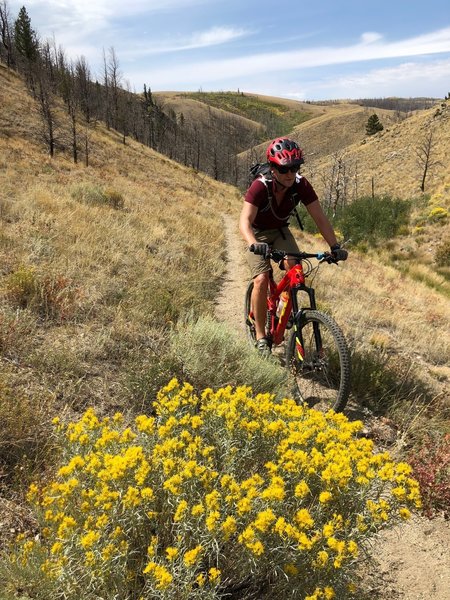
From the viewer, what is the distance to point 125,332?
4.42 meters

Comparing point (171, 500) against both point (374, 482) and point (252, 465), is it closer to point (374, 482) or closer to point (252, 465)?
point (252, 465)

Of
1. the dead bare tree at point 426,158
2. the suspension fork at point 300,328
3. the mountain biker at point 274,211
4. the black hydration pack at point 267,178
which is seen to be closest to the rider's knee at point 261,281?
the mountain biker at point 274,211

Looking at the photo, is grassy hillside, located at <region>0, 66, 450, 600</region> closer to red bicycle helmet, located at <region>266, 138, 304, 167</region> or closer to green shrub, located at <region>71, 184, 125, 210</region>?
red bicycle helmet, located at <region>266, 138, 304, 167</region>

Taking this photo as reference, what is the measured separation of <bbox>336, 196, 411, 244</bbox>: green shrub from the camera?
1128 inches

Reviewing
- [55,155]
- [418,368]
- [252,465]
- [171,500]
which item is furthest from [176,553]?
[55,155]

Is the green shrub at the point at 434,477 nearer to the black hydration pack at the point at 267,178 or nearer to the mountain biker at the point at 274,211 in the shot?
the mountain biker at the point at 274,211

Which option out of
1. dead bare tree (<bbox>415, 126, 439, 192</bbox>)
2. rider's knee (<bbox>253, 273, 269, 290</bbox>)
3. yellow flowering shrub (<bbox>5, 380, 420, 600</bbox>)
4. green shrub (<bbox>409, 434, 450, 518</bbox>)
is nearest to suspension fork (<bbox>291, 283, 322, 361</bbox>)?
rider's knee (<bbox>253, 273, 269, 290</bbox>)

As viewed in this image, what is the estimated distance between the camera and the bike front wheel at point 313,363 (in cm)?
397

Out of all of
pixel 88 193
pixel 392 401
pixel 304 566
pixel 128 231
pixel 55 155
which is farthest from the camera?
pixel 55 155

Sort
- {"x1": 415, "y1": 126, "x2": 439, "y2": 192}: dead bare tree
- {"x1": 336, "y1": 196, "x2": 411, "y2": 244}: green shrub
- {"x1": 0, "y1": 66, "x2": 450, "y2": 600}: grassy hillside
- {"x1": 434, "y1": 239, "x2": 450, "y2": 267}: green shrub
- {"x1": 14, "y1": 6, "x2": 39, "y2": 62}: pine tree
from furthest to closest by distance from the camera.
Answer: {"x1": 14, "y1": 6, "x2": 39, "y2": 62}: pine tree
{"x1": 415, "y1": 126, "x2": 439, "y2": 192}: dead bare tree
{"x1": 336, "y1": 196, "x2": 411, "y2": 244}: green shrub
{"x1": 434, "y1": 239, "x2": 450, "y2": 267}: green shrub
{"x1": 0, "y1": 66, "x2": 450, "y2": 600}: grassy hillside

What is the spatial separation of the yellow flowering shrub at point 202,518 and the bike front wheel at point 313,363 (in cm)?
188

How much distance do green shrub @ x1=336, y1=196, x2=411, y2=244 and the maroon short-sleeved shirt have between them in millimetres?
24677

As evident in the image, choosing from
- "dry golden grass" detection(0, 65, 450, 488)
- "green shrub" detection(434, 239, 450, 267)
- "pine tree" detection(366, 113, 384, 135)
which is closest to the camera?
"dry golden grass" detection(0, 65, 450, 488)

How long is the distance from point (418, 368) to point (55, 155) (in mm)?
39813
